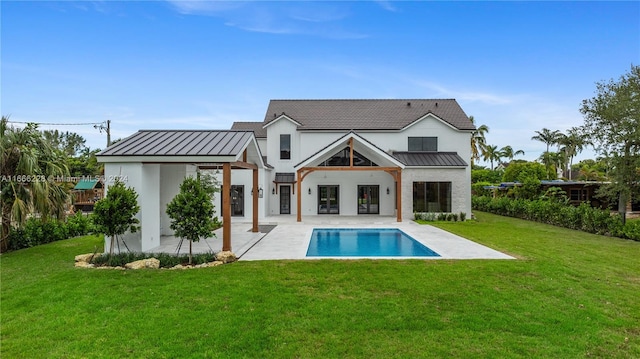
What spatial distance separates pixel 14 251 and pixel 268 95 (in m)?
23.2

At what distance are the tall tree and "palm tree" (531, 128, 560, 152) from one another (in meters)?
52.4

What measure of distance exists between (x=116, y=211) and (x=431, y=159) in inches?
724

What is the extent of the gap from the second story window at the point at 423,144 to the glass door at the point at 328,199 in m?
6.19

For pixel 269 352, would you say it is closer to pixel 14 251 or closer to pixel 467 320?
pixel 467 320

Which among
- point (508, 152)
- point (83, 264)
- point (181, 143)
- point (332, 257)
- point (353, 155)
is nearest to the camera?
point (83, 264)

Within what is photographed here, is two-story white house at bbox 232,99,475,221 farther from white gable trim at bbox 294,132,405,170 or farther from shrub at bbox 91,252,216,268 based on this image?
shrub at bbox 91,252,216,268

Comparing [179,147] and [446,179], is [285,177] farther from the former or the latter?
[179,147]

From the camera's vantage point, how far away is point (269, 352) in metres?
4.43

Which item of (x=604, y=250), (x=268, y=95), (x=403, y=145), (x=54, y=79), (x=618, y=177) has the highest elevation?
(x=268, y=95)

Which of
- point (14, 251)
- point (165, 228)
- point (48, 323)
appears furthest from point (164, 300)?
point (14, 251)

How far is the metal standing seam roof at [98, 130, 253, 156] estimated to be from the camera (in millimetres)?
10016

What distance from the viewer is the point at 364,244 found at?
43.4ft

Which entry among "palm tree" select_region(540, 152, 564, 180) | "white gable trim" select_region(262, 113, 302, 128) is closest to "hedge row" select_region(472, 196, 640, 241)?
"white gable trim" select_region(262, 113, 302, 128)

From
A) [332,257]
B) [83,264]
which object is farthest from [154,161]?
[332,257]
